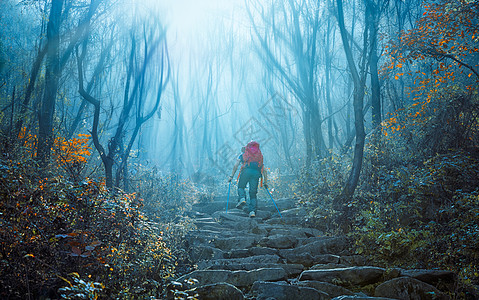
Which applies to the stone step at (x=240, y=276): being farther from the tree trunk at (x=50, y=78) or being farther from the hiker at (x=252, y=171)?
the tree trunk at (x=50, y=78)

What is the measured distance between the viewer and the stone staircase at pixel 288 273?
3.55 meters

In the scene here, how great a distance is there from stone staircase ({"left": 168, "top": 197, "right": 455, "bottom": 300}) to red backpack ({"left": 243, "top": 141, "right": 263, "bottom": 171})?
217cm

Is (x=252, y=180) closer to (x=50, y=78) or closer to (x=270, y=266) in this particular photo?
(x=270, y=266)

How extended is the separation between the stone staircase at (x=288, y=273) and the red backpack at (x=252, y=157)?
2.17 metres

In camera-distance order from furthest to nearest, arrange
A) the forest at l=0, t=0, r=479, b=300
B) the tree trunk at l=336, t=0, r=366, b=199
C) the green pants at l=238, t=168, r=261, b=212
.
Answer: the green pants at l=238, t=168, r=261, b=212 < the tree trunk at l=336, t=0, r=366, b=199 < the forest at l=0, t=0, r=479, b=300

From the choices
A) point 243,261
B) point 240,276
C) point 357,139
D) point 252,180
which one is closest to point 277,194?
point 252,180

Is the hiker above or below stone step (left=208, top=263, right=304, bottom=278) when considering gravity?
above

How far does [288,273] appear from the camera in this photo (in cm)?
451

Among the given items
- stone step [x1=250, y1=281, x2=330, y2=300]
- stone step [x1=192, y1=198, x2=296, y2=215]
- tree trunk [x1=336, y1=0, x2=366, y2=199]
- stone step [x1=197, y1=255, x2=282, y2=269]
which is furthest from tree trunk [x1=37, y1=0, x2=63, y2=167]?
tree trunk [x1=336, y1=0, x2=366, y2=199]

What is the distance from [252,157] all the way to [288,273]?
15.9 feet

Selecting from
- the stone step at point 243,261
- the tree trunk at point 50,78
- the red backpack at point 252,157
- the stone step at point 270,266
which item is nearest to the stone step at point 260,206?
the red backpack at point 252,157

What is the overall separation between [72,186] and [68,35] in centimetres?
909

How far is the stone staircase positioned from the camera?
3553 millimetres

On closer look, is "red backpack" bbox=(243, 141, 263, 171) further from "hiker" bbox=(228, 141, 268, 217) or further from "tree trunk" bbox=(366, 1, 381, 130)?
"tree trunk" bbox=(366, 1, 381, 130)
